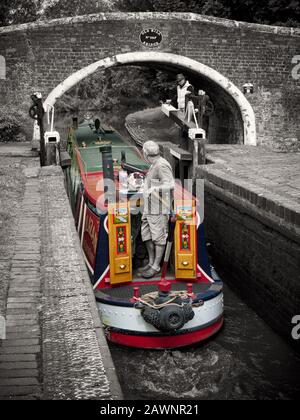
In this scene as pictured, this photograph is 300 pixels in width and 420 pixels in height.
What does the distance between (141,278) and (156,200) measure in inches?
36.6

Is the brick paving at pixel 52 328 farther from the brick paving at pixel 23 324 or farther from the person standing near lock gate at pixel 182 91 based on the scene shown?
the person standing near lock gate at pixel 182 91

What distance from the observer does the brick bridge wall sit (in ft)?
43.7

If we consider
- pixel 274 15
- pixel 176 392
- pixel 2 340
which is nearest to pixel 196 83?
pixel 274 15

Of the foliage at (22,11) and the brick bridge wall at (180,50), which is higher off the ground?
the foliage at (22,11)

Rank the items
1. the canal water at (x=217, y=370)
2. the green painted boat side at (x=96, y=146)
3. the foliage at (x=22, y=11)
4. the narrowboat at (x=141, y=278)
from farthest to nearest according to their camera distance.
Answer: the foliage at (x=22, y=11) → the green painted boat side at (x=96, y=146) → the narrowboat at (x=141, y=278) → the canal water at (x=217, y=370)

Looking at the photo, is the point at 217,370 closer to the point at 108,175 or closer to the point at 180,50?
the point at 108,175

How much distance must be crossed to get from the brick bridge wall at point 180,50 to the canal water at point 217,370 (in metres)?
8.75

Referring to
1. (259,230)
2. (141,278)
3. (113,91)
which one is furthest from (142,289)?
(113,91)

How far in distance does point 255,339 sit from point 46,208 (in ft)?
9.93

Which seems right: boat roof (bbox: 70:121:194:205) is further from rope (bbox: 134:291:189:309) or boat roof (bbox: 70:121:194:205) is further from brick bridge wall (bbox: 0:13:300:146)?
brick bridge wall (bbox: 0:13:300:146)

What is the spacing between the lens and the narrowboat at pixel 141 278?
19.4 feet

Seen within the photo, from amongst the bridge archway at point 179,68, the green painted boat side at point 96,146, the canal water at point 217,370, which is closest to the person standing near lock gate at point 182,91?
the bridge archway at point 179,68

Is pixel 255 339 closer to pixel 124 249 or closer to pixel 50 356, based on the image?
pixel 124 249

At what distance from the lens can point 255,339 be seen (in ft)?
22.8
